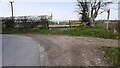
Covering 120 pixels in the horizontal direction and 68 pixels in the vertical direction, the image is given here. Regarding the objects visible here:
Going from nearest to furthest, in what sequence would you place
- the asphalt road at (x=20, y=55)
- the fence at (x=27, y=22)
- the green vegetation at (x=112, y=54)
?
1. the asphalt road at (x=20, y=55)
2. the green vegetation at (x=112, y=54)
3. the fence at (x=27, y=22)

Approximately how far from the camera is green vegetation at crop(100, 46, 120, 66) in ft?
43.9

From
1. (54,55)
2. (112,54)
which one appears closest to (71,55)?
(54,55)

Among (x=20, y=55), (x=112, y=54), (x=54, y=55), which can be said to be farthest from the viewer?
(x=112, y=54)

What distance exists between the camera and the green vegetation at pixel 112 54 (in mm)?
13386

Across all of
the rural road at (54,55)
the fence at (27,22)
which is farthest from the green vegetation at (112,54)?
the fence at (27,22)

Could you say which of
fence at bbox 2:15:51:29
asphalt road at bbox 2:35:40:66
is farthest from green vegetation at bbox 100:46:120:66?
fence at bbox 2:15:51:29

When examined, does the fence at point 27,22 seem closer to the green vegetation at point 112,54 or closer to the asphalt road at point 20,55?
the asphalt road at point 20,55

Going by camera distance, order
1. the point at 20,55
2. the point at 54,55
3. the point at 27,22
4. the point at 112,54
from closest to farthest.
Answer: the point at 54,55
the point at 20,55
the point at 112,54
the point at 27,22

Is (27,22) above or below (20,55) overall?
above

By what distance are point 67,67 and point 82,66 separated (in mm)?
661

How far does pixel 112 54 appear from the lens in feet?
47.1

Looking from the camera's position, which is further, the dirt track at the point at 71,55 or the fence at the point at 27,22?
the fence at the point at 27,22

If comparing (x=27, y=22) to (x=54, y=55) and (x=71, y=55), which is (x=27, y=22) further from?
(x=71, y=55)

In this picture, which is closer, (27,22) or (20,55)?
(20,55)
